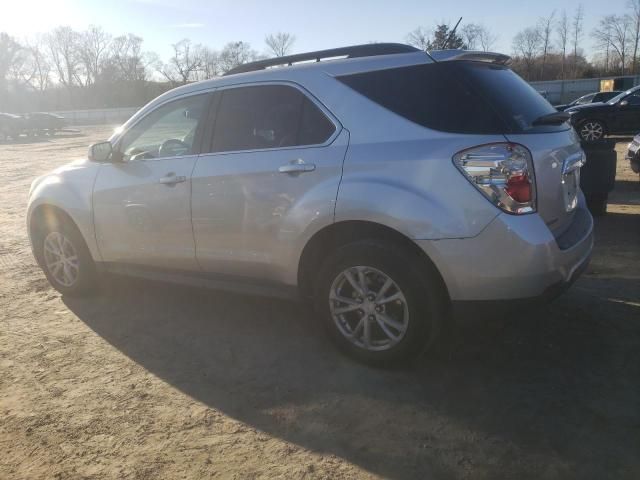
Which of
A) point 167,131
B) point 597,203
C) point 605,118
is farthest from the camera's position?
point 605,118

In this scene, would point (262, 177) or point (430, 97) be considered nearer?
point (430, 97)

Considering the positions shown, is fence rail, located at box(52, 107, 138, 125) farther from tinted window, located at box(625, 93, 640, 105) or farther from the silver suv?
the silver suv

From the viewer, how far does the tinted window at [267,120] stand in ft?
11.8

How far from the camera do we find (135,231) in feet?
14.8

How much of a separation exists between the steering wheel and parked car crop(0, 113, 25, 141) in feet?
127

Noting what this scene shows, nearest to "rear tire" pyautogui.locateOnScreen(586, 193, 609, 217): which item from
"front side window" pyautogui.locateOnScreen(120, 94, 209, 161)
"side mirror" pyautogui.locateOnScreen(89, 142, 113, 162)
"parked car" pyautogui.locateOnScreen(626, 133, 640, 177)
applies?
"parked car" pyautogui.locateOnScreen(626, 133, 640, 177)

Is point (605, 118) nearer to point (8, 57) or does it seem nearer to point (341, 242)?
point (341, 242)

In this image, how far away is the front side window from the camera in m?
4.28

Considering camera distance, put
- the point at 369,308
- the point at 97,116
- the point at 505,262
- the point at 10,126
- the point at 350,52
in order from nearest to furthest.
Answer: the point at 505,262 → the point at 369,308 → the point at 350,52 → the point at 10,126 → the point at 97,116

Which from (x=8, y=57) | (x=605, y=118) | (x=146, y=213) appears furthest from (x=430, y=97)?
(x=8, y=57)

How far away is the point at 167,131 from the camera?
15.0ft

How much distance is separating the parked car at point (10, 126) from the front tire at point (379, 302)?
133 feet

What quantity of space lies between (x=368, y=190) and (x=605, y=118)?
1493cm

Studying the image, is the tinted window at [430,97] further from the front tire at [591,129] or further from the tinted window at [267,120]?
the front tire at [591,129]
